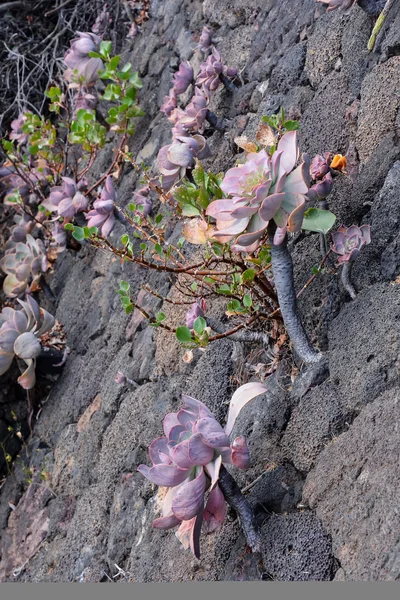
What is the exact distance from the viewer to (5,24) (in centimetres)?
420

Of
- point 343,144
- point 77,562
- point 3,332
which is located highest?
point 343,144

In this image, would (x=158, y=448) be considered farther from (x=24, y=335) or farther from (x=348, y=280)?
(x=24, y=335)

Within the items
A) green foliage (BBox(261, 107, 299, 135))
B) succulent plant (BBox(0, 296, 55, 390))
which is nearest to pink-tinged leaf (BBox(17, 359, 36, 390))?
succulent plant (BBox(0, 296, 55, 390))

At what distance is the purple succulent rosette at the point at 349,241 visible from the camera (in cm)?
154

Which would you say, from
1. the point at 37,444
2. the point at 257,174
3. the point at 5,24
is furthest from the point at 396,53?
the point at 5,24

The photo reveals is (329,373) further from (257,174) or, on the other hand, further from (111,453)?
(111,453)

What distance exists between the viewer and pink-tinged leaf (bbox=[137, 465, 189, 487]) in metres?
1.30

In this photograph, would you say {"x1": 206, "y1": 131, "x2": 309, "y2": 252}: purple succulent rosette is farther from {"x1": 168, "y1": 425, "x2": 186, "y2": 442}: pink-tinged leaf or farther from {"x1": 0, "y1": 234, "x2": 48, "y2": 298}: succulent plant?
{"x1": 0, "y1": 234, "x2": 48, "y2": 298}: succulent plant

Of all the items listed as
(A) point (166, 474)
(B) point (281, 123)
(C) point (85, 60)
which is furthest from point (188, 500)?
(C) point (85, 60)

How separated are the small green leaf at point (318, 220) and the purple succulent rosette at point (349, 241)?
3.6 inches

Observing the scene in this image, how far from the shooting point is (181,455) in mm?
1279

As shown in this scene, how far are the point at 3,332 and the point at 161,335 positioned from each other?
67 centimetres

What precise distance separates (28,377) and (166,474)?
1492 mm

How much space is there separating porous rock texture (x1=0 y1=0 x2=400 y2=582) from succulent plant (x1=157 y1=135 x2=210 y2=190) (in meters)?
0.31
